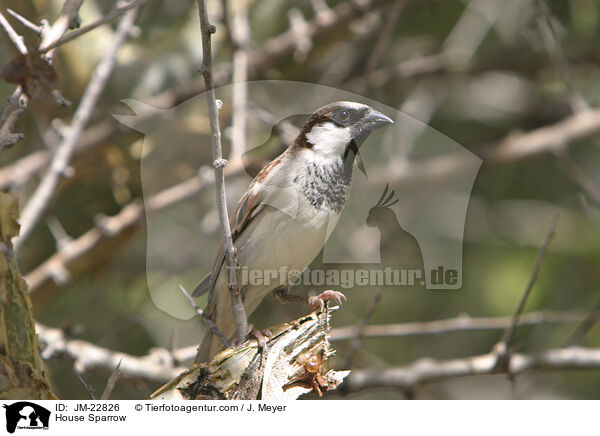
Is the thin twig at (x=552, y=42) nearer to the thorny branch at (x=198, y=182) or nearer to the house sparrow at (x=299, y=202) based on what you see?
the thorny branch at (x=198, y=182)

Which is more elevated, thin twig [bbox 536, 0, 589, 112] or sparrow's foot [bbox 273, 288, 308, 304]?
thin twig [bbox 536, 0, 589, 112]

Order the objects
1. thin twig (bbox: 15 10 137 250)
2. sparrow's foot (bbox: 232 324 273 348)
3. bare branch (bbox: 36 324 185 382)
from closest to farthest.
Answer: sparrow's foot (bbox: 232 324 273 348) → thin twig (bbox: 15 10 137 250) → bare branch (bbox: 36 324 185 382)

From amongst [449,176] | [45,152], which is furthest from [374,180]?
[45,152]

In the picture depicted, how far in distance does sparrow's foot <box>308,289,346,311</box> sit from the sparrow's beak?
1.10 feet

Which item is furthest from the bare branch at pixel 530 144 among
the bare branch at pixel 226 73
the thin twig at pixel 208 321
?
the thin twig at pixel 208 321

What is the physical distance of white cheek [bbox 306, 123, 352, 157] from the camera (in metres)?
1.23

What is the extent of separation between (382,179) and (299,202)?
0.30 meters

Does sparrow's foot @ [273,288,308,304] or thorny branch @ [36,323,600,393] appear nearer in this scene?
sparrow's foot @ [273,288,308,304]

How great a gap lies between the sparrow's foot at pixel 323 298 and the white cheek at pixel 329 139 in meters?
0.28
